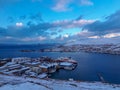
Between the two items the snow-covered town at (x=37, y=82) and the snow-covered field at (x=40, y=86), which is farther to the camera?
the snow-covered town at (x=37, y=82)

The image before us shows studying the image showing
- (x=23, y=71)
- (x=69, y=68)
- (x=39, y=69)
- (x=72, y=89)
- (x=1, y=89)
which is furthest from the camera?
(x=69, y=68)

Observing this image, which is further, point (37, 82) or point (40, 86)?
point (37, 82)

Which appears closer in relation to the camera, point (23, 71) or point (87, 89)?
point (87, 89)

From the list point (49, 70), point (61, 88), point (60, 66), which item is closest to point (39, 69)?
point (49, 70)

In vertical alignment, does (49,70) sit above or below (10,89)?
below

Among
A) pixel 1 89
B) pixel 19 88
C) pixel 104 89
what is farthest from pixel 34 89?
pixel 104 89

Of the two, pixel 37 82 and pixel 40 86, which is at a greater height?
pixel 40 86

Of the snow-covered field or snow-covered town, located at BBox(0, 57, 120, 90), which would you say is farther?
snow-covered town, located at BBox(0, 57, 120, 90)

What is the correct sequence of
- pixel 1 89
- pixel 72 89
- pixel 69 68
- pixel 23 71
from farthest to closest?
pixel 69 68 < pixel 23 71 < pixel 72 89 < pixel 1 89

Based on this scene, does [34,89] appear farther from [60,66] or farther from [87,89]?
[60,66]

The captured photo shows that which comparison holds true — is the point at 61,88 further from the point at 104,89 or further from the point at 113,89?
the point at 113,89
